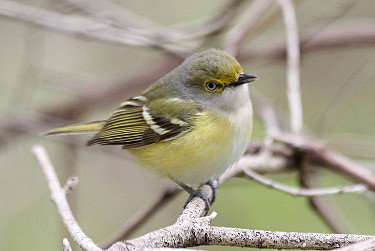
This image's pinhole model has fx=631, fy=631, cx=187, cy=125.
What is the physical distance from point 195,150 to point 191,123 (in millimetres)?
211

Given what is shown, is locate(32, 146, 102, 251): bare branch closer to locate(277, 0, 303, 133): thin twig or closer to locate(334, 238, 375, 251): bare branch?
locate(334, 238, 375, 251): bare branch

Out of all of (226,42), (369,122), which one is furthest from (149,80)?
(369,122)

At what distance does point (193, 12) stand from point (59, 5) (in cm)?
192

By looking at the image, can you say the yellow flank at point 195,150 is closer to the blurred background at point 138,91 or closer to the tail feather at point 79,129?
the blurred background at point 138,91

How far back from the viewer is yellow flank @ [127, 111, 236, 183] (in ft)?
10.8

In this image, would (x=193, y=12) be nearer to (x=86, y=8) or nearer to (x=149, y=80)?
(x=149, y=80)

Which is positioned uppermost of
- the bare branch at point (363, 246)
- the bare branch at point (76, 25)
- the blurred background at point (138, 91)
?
the bare branch at point (363, 246)

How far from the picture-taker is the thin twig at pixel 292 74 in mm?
3455

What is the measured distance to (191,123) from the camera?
11.4 feet

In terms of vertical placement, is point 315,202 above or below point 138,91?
above

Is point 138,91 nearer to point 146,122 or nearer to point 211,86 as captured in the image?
point 146,122

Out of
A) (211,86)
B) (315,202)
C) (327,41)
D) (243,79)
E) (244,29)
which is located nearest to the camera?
(315,202)

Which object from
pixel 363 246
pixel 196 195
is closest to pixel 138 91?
pixel 196 195

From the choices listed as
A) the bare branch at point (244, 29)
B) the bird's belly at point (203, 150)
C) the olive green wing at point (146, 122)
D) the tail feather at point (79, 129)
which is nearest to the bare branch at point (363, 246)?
the bird's belly at point (203, 150)
